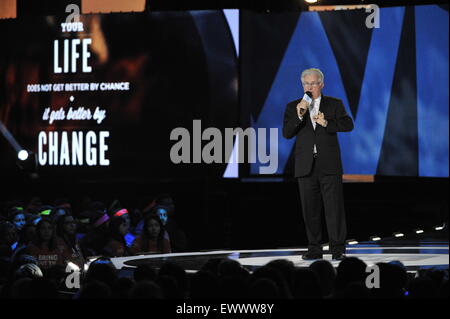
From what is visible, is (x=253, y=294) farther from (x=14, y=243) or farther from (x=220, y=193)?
(x=220, y=193)

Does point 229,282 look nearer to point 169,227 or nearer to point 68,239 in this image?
point 68,239

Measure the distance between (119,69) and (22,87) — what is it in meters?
1.37

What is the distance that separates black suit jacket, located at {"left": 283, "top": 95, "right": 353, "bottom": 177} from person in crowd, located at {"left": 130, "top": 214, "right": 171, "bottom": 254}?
313 centimetres

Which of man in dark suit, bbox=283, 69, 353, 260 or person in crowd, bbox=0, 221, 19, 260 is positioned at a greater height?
man in dark suit, bbox=283, 69, 353, 260

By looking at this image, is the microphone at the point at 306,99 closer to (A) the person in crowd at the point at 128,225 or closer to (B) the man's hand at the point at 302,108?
(B) the man's hand at the point at 302,108

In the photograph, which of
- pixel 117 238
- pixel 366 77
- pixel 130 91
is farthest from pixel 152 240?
pixel 366 77

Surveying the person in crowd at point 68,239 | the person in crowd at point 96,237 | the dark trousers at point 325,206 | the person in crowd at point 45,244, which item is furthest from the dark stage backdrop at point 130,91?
the dark trousers at point 325,206

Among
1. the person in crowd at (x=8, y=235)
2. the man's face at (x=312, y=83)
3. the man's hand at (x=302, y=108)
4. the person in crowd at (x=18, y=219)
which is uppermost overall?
the man's face at (x=312, y=83)

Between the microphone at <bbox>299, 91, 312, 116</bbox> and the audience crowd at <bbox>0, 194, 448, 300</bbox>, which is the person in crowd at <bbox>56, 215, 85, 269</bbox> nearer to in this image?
the audience crowd at <bbox>0, 194, 448, 300</bbox>

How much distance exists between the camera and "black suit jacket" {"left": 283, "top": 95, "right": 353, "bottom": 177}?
4.75 m

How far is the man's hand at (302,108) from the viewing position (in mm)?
4543

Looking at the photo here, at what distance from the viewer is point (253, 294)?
2924mm

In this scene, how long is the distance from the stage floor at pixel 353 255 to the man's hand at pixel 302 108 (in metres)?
0.86

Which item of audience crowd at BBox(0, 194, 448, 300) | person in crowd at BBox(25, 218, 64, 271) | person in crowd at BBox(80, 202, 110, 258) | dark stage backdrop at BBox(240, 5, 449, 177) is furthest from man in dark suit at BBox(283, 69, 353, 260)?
dark stage backdrop at BBox(240, 5, 449, 177)
